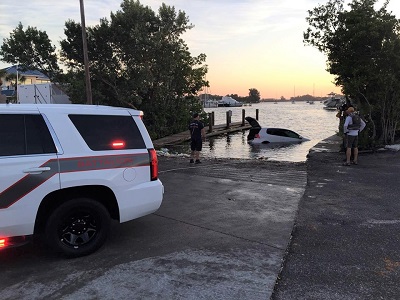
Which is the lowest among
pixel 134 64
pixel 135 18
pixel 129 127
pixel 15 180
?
pixel 15 180

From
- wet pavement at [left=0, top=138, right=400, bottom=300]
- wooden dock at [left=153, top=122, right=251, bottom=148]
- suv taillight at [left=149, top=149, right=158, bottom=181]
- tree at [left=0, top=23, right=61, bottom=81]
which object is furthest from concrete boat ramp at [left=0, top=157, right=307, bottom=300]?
tree at [left=0, top=23, right=61, bottom=81]

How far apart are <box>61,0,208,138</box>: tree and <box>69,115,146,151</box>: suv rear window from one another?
756 inches

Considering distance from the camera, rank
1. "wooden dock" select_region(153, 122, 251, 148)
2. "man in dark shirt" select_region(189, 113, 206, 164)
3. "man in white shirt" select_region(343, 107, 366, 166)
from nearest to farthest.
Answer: "man in white shirt" select_region(343, 107, 366, 166)
"man in dark shirt" select_region(189, 113, 206, 164)
"wooden dock" select_region(153, 122, 251, 148)

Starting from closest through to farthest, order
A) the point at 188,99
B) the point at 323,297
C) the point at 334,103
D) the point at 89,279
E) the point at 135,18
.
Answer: the point at 323,297 < the point at 89,279 < the point at 135,18 < the point at 188,99 < the point at 334,103

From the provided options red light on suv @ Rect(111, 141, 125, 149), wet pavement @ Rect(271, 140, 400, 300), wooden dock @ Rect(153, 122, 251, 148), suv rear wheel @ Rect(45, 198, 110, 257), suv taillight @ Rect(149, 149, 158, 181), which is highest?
red light on suv @ Rect(111, 141, 125, 149)

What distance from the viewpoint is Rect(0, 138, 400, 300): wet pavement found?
357 centimetres

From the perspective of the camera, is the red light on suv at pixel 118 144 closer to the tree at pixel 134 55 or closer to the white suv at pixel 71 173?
the white suv at pixel 71 173

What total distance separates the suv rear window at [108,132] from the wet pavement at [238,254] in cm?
129

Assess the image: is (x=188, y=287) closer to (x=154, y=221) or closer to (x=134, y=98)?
(x=154, y=221)

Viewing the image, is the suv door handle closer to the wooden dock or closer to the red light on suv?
the red light on suv

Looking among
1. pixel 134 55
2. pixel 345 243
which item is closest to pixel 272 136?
pixel 134 55

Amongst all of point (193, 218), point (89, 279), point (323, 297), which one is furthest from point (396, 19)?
point (89, 279)

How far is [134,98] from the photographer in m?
24.2

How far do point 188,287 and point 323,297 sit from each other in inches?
49.6
